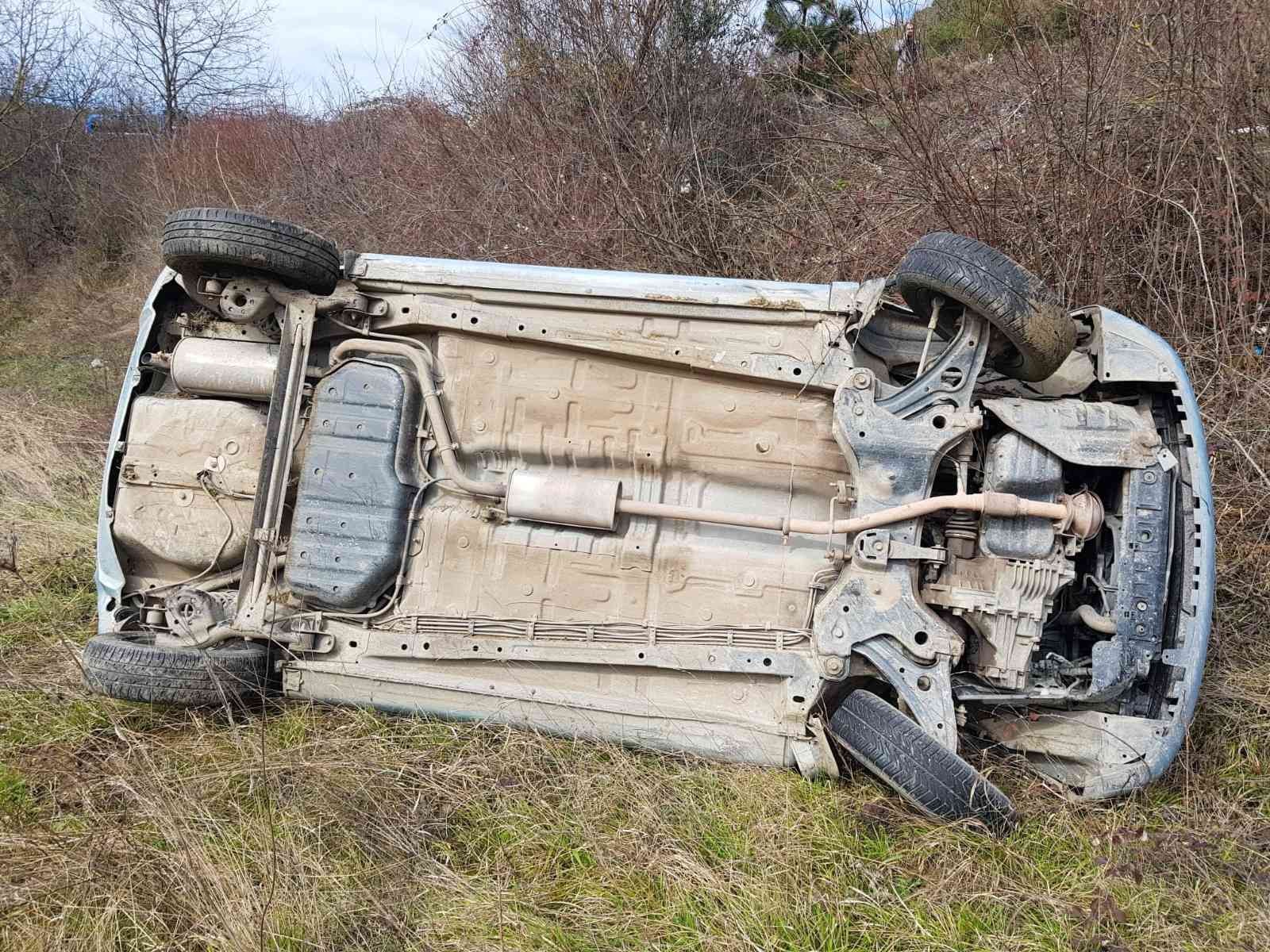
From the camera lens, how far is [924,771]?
103 inches

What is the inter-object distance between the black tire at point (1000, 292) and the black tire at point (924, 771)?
4.13ft

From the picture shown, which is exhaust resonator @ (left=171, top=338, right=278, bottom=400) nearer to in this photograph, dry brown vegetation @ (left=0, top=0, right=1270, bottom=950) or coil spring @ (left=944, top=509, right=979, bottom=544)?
dry brown vegetation @ (left=0, top=0, right=1270, bottom=950)

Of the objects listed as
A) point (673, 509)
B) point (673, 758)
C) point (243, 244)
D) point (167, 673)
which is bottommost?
point (673, 758)

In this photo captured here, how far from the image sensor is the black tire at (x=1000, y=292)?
272cm

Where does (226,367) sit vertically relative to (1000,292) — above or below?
below

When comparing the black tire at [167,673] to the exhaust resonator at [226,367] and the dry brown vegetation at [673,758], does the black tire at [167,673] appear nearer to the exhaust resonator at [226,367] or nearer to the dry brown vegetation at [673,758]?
the dry brown vegetation at [673,758]

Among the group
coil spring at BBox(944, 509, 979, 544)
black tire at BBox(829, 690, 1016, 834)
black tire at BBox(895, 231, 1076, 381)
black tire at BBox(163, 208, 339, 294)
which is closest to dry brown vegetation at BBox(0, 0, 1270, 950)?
black tire at BBox(829, 690, 1016, 834)

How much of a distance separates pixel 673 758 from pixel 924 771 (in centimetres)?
87

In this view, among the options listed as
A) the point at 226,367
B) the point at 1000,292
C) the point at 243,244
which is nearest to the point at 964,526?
the point at 1000,292

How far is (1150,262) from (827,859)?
10.9 feet

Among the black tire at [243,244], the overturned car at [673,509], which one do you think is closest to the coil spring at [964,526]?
the overturned car at [673,509]

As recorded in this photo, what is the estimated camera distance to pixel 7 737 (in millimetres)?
3188

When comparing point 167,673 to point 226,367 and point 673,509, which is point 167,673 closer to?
point 226,367

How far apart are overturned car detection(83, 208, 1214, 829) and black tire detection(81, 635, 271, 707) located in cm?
1
